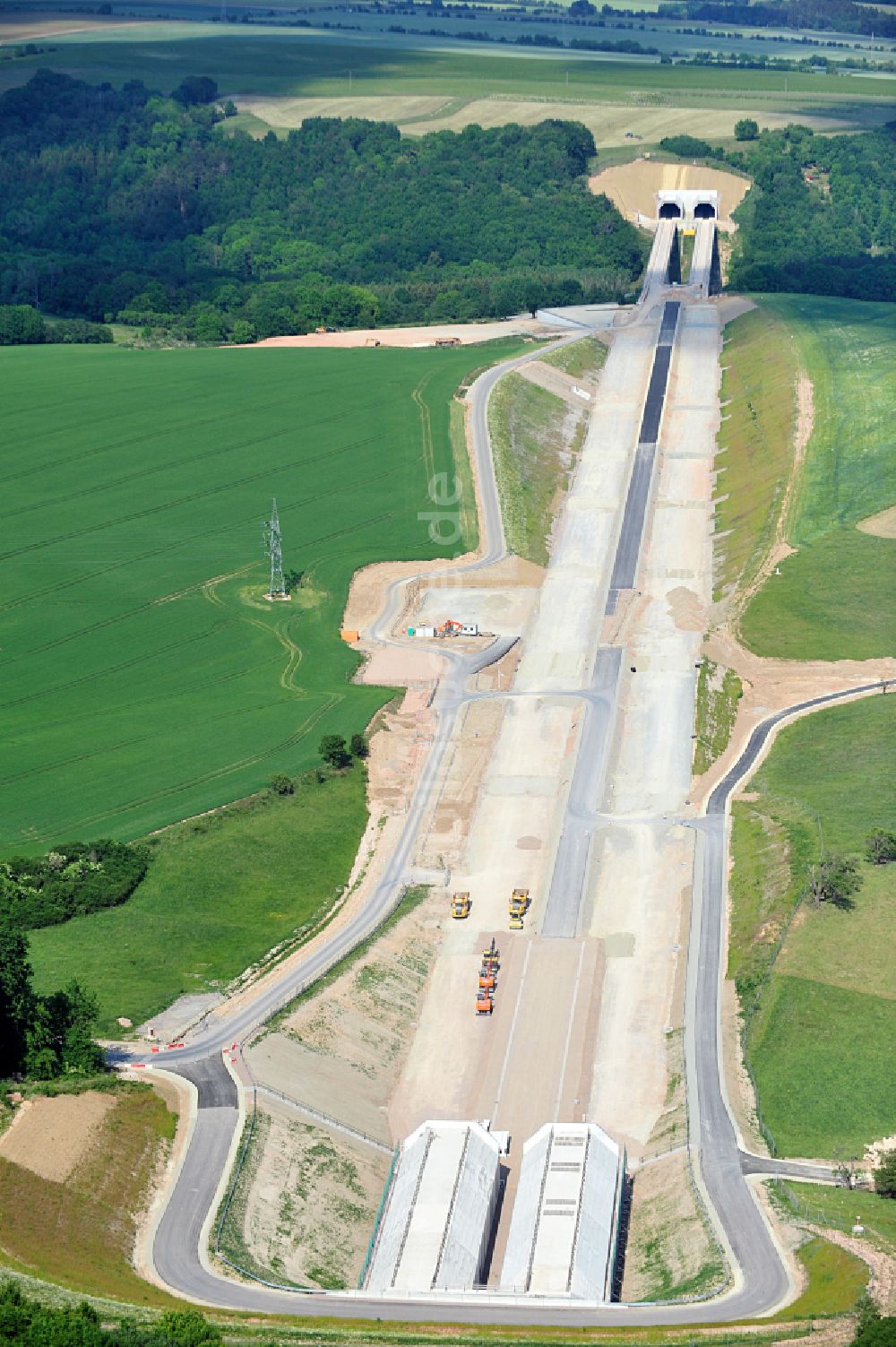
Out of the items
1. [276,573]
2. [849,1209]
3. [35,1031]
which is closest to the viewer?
[849,1209]

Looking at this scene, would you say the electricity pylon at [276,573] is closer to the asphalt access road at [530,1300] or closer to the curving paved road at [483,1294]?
the curving paved road at [483,1294]

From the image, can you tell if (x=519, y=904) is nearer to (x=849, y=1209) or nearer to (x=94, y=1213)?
(x=849, y=1209)

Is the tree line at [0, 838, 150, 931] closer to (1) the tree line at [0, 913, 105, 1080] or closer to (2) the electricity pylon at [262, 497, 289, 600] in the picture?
(1) the tree line at [0, 913, 105, 1080]

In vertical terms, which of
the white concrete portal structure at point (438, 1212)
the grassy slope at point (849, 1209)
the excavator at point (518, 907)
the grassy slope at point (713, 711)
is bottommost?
the grassy slope at point (713, 711)

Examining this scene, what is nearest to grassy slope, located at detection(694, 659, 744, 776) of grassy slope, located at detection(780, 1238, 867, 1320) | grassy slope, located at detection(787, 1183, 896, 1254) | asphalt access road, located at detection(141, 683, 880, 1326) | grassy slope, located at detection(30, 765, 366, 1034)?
grassy slope, located at detection(30, 765, 366, 1034)

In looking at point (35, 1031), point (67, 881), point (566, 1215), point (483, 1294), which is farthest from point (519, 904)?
point (483, 1294)

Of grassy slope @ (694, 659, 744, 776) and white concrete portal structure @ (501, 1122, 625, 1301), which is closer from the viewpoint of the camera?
white concrete portal structure @ (501, 1122, 625, 1301)

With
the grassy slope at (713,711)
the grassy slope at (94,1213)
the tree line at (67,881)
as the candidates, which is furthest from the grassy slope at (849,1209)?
the grassy slope at (713,711)
